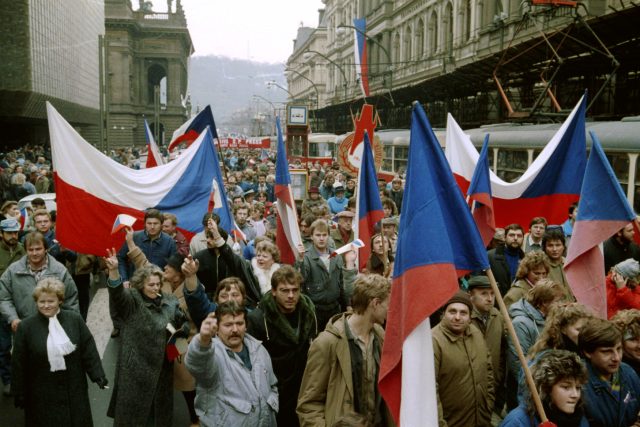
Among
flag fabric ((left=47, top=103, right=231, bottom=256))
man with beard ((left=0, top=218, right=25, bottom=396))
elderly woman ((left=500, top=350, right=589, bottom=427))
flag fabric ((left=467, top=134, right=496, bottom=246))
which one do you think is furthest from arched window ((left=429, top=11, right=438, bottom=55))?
elderly woman ((left=500, top=350, right=589, bottom=427))

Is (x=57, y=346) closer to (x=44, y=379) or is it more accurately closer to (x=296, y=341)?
(x=44, y=379)

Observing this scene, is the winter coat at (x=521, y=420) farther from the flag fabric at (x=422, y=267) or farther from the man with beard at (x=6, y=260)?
the man with beard at (x=6, y=260)

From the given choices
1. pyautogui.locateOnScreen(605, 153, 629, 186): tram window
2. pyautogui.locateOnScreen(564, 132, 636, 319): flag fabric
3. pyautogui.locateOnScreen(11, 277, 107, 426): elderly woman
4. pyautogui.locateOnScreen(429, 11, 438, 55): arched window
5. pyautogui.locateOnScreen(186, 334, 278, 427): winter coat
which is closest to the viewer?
pyautogui.locateOnScreen(186, 334, 278, 427): winter coat

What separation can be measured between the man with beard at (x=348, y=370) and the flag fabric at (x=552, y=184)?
4028mm

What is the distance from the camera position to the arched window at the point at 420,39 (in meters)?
48.4

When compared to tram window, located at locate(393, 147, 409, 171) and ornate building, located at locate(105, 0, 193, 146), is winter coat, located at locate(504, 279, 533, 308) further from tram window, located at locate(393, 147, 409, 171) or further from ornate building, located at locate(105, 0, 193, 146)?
ornate building, located at locate(105, 0, 193, 146)

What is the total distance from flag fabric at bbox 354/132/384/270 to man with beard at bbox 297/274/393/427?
269cm

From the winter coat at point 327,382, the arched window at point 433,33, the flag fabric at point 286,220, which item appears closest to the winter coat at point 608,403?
the winter coat at point 327,382

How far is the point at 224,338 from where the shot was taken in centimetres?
422

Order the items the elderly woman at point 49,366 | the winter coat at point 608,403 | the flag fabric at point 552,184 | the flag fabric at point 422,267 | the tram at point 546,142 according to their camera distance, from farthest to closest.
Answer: the tram at point 546,142 → the flag fabric at point 552,184 → the elderly woman at point 49,366 → the winter coat at point 608,403 → the flag fabric at point 422,267

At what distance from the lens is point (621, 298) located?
5.93 metres

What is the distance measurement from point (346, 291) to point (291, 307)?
1193 mm

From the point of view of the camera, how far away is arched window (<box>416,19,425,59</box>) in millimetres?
48375

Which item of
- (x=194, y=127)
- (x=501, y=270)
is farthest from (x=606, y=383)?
(x=194, y=127)
